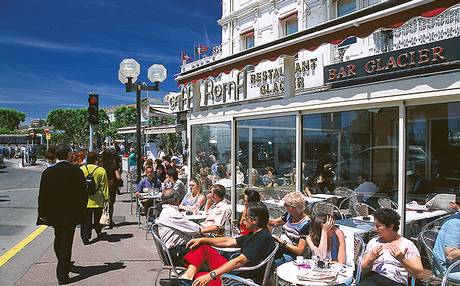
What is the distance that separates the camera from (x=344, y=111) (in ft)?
20.3

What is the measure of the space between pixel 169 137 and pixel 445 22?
87.9ft

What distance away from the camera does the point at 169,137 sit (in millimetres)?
32031

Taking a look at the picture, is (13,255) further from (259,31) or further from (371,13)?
(259,31)

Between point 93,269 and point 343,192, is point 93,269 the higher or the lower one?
the lower one

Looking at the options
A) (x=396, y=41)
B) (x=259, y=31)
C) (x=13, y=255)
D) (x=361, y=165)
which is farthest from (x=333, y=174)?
(x=259, y=31)

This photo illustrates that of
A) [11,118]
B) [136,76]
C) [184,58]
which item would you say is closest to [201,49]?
[184,58]

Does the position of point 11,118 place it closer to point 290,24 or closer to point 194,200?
point 290,24

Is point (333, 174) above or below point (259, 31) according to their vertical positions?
below

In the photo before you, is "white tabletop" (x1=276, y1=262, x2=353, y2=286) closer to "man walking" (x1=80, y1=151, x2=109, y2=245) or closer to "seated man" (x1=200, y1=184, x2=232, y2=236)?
"seated man" (x1=200, y1=184, x2=232, y2=236)

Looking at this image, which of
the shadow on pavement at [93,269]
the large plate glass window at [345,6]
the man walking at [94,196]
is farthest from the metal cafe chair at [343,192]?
the large plate glass window at [345,6]

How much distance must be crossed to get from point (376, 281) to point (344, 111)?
308 centimetres

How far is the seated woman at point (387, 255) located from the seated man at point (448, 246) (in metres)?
0.46

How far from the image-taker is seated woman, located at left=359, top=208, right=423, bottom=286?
362cm

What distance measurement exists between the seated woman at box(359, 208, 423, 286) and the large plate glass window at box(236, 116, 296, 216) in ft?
11.1
